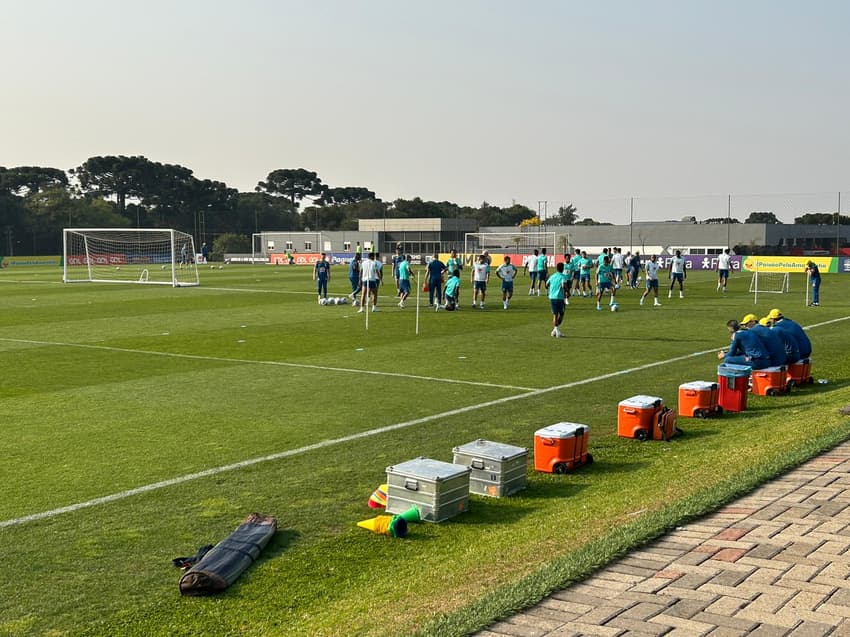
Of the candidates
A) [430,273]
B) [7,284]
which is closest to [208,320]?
[430,273]

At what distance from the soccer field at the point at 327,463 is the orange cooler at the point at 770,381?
0.23 meters

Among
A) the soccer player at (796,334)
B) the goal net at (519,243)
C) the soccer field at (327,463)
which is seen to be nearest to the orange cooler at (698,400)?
the soccer field at (327,463)

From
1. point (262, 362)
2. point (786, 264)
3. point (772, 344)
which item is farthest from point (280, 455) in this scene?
→ point (786, 264)

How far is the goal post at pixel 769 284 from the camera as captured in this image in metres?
33.1

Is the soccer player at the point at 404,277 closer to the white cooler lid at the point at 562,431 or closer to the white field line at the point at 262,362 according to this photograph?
the white field line at the point at 262,362

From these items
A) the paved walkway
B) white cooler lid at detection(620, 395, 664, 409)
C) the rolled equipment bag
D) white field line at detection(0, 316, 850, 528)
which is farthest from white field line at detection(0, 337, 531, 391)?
the paved walkway

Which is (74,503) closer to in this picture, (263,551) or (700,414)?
(263,551)

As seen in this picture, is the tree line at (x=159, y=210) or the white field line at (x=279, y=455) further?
the tree line at (x=159, y=210)

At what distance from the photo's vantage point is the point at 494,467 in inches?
316

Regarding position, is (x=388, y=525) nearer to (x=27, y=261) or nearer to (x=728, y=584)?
(x=728, y=584)

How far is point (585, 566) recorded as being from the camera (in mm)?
5578

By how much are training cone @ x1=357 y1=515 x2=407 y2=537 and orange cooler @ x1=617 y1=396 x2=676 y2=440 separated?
403 cm

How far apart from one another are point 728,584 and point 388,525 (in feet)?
8.96

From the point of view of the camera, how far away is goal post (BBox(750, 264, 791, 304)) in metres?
33.1
